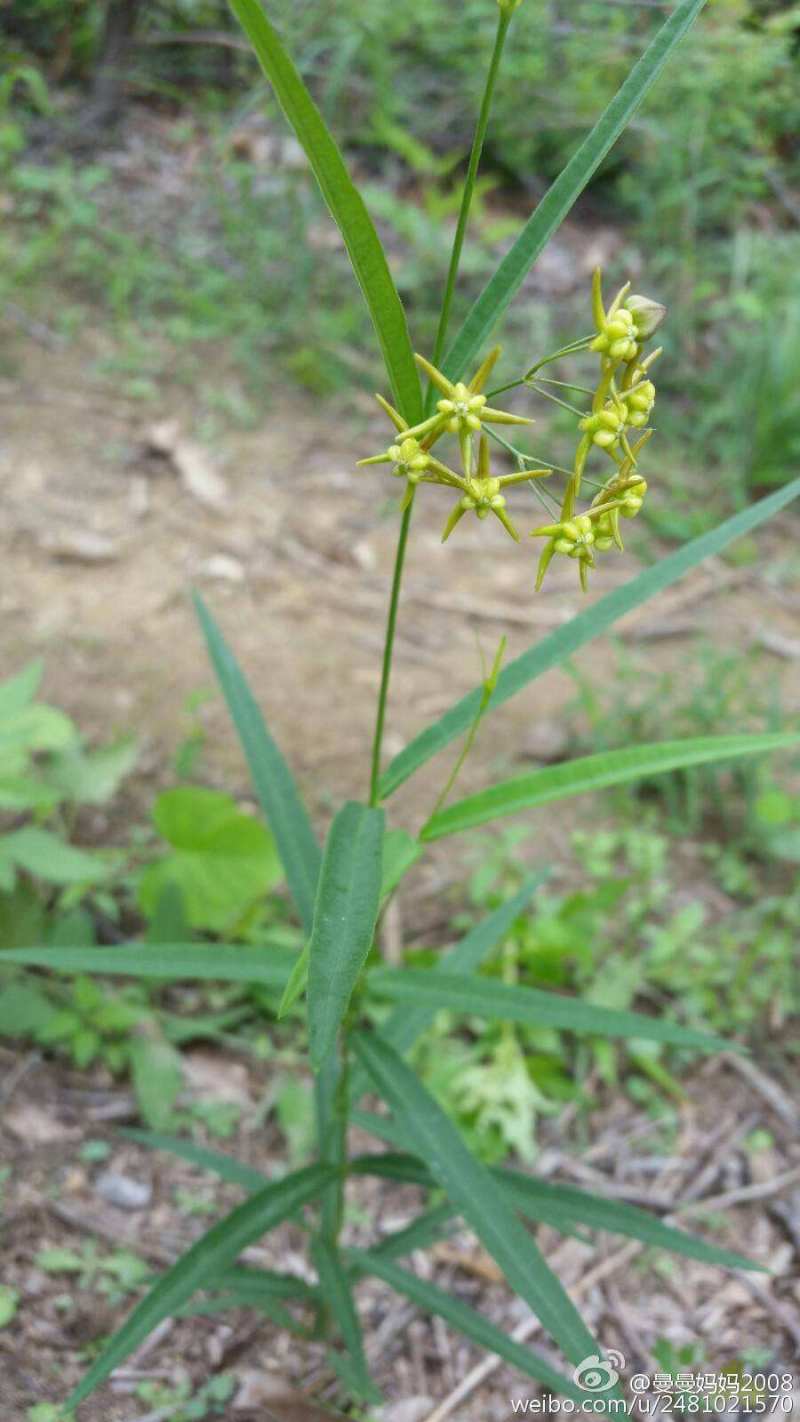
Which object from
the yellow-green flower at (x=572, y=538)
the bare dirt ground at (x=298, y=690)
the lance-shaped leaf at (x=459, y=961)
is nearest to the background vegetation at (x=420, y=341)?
the bare dirt ground at (x=298, y=690)

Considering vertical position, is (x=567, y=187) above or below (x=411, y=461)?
above

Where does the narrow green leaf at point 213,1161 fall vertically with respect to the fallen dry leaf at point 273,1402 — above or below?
above

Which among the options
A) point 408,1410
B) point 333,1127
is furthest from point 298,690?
point 408,1410

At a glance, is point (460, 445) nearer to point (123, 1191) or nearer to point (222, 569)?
point (123, 1191)

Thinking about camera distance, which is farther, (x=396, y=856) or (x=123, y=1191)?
(x=123, y=1191)

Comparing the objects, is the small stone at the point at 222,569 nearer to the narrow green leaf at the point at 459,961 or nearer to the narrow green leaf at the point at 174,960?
the narrow green leaf at the point at 459,961

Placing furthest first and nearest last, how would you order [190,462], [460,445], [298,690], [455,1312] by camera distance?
[190,462]
[298,690]
[455,1312]
[460,445]

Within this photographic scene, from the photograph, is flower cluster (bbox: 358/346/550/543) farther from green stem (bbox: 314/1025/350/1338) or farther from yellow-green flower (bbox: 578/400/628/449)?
green stem (bbox: 314/1025/350/1338)
